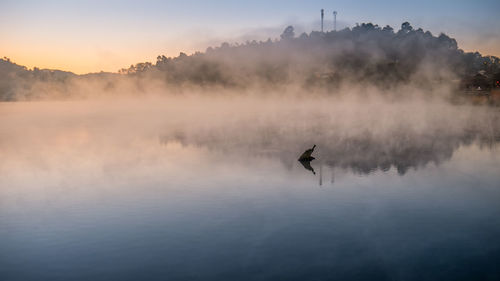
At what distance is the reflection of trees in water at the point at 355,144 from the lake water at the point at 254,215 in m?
0.77

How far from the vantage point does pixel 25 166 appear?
62625 mm

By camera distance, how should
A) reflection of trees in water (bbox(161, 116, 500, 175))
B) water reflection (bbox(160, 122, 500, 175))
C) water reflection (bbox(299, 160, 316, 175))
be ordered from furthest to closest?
reflection of trees in water (bbox(161, 116, 500, 175))
water reflection (bbox(160, 122, 500, 175))
water reflection (bbox(299, 160, 316, 175))

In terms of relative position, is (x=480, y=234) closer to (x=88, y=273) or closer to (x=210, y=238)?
(x=210, y=238)

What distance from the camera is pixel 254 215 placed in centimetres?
3394

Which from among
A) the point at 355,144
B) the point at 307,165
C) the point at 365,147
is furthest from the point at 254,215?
the point at 355,144

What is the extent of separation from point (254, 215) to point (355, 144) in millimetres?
49008

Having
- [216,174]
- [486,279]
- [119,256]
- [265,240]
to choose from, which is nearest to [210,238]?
[265,240]

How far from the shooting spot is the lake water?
79.3 feet

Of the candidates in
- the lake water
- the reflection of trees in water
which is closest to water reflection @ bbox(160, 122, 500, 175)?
the reflection of trees in water

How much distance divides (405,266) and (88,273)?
18924 millimetres

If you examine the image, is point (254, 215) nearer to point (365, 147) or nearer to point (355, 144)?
point (365, 147)

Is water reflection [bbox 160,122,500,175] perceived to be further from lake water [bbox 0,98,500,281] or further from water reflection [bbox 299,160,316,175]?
lake water [bbox 0,98,500,281]

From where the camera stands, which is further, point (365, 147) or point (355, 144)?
point (355, 144)

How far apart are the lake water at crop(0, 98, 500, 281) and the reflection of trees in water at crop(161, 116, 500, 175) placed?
2.54 ft
